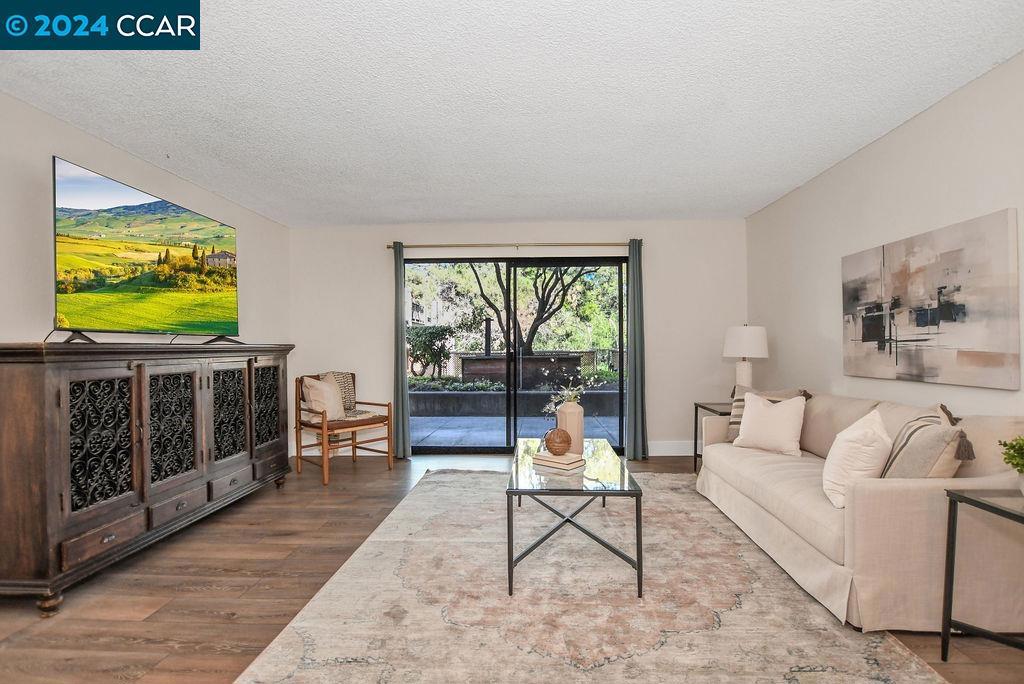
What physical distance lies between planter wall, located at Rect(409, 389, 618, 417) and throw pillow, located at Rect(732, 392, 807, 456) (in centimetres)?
205

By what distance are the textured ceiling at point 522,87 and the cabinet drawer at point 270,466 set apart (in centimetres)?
228

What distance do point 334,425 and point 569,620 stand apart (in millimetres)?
3142

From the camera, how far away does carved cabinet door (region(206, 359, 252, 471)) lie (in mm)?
3523

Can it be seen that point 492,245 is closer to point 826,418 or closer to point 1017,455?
point 826,418

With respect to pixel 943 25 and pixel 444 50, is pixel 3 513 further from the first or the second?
pixel 943 25

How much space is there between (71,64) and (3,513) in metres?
2.10

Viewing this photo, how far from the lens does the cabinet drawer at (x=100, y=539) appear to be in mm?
2411

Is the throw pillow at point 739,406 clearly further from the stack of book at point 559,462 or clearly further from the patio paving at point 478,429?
the patio paving at point 478,429

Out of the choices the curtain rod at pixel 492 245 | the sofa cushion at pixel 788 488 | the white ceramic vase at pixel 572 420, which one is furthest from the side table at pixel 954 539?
the curtain rod at pixel 492 245

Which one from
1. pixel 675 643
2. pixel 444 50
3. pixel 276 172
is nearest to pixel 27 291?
pixel 276 172

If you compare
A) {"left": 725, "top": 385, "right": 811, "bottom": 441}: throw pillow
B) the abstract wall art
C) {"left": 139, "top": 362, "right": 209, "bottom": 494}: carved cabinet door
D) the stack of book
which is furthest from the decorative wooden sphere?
{"left": 139, "top": 362, "right": 209, "bottom": 494}: carved cabinet door

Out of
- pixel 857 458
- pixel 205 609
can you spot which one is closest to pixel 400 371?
pixel 205 609

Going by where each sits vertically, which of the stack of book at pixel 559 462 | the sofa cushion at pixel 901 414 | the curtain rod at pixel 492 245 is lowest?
the stack of book at pixel 559 462

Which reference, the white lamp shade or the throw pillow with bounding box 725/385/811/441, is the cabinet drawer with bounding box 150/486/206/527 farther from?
the white lamp shade
